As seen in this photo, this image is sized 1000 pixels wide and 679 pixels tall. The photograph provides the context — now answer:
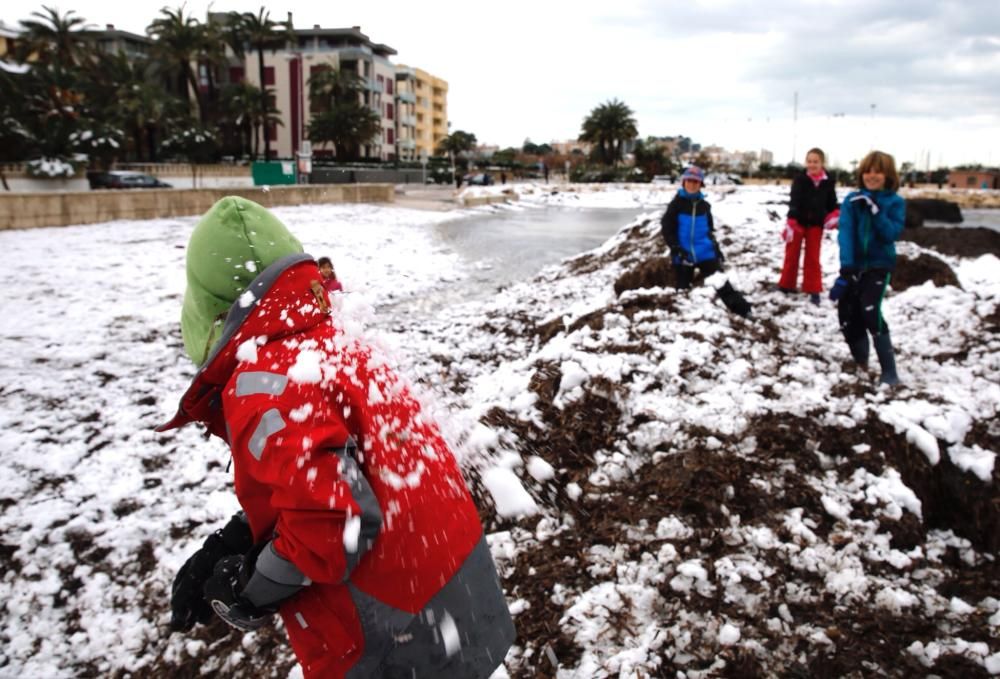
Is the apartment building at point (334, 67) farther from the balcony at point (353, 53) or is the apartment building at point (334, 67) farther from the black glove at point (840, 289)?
the black glove at point (840, 289)

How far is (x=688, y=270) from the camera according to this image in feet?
22.9

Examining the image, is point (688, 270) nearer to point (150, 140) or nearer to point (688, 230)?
point (688, 230)

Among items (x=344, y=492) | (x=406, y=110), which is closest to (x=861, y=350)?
(x=344, y=492)

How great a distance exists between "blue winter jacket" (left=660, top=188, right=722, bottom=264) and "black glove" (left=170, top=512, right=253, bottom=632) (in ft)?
19.3

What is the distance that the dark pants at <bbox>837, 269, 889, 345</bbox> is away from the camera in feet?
15.8

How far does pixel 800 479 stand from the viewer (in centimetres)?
349

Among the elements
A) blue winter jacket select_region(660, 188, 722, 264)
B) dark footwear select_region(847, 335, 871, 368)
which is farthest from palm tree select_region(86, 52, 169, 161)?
dark footwear select_region(847, 335, 871, 368)

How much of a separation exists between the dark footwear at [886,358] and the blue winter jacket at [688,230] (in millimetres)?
2361

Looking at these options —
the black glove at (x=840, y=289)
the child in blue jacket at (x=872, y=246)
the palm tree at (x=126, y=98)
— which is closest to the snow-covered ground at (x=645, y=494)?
the child in blue jacket at (x=872, y=246)

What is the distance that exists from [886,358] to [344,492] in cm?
475

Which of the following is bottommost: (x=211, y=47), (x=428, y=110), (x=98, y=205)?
(x=98, y=205)

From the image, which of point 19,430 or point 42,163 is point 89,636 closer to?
point 19,430

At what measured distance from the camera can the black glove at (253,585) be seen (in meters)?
1.34

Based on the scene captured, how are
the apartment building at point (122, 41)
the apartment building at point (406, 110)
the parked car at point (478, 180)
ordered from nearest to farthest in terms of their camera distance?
1. the parked car at point (478, 180)
2. the apartment building at point (122, 41)
3. the apartment building at point (406, 110)
